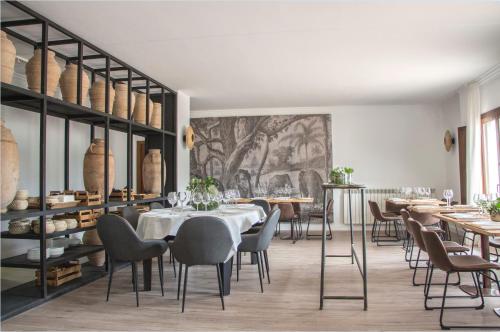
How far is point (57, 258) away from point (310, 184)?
5.87m

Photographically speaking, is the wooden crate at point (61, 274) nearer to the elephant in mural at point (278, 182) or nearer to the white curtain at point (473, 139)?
the elephant in mural at point (278, 182)

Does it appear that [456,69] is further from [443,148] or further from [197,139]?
[197,139]

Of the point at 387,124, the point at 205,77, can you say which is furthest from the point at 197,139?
the point at 387,124

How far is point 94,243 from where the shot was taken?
4711 millimetres

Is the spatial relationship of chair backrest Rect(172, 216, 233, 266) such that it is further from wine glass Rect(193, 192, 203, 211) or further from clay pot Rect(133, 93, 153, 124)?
clay pot Rect(133, 93, 153, 124)

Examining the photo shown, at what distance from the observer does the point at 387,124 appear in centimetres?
872

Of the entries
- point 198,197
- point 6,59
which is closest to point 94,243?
point 198,197

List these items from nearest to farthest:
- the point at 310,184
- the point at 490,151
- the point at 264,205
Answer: the point at 264,205
the point at 490,151
the point at 310,184

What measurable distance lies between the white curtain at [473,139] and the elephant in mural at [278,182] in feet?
12.1

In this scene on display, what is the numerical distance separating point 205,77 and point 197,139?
318cm

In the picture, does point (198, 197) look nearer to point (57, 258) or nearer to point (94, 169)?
point (94, 169)

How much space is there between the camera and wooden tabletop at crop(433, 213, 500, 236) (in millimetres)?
3005

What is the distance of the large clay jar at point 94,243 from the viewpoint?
15.4ft

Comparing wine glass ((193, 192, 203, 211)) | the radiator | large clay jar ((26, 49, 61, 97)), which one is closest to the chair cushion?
wine glass ((193, 192, 203, 211))
